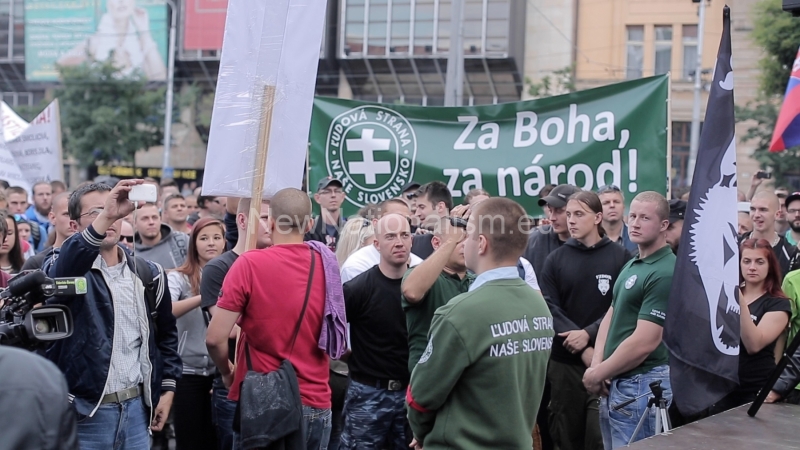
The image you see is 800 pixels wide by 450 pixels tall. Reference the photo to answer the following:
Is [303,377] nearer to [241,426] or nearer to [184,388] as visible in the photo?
[241,426]

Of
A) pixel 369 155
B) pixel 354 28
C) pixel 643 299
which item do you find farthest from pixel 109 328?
pixel 354 28

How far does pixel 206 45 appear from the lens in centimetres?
4678

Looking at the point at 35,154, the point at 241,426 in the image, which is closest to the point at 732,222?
the point at 241,426

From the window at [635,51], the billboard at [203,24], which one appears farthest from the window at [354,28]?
the window at [635,51]

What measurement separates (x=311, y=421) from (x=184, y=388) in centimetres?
173

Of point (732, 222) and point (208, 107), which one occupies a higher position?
point (208, 107)

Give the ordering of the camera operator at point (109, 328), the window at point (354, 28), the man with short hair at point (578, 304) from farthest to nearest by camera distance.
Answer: the window at point (354, 28) < the man with short hair at point (578, 304) < the camera operator at point (109, 328)

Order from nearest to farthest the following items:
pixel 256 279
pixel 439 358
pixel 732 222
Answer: pixel 439 358 → pixel 256 279 → pixel 732 222

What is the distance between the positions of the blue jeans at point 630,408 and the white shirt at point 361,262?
5.08 feet

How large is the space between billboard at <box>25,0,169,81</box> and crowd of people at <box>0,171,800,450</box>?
1630 inches

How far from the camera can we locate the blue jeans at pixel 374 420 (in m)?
5.59

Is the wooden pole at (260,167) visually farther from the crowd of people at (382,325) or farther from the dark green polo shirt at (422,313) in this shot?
the dark green polo shirt at (422,313)

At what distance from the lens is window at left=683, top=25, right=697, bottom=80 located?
37.5 meters

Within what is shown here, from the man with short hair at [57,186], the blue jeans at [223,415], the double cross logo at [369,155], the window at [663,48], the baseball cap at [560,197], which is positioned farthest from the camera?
the window at [663,48]
